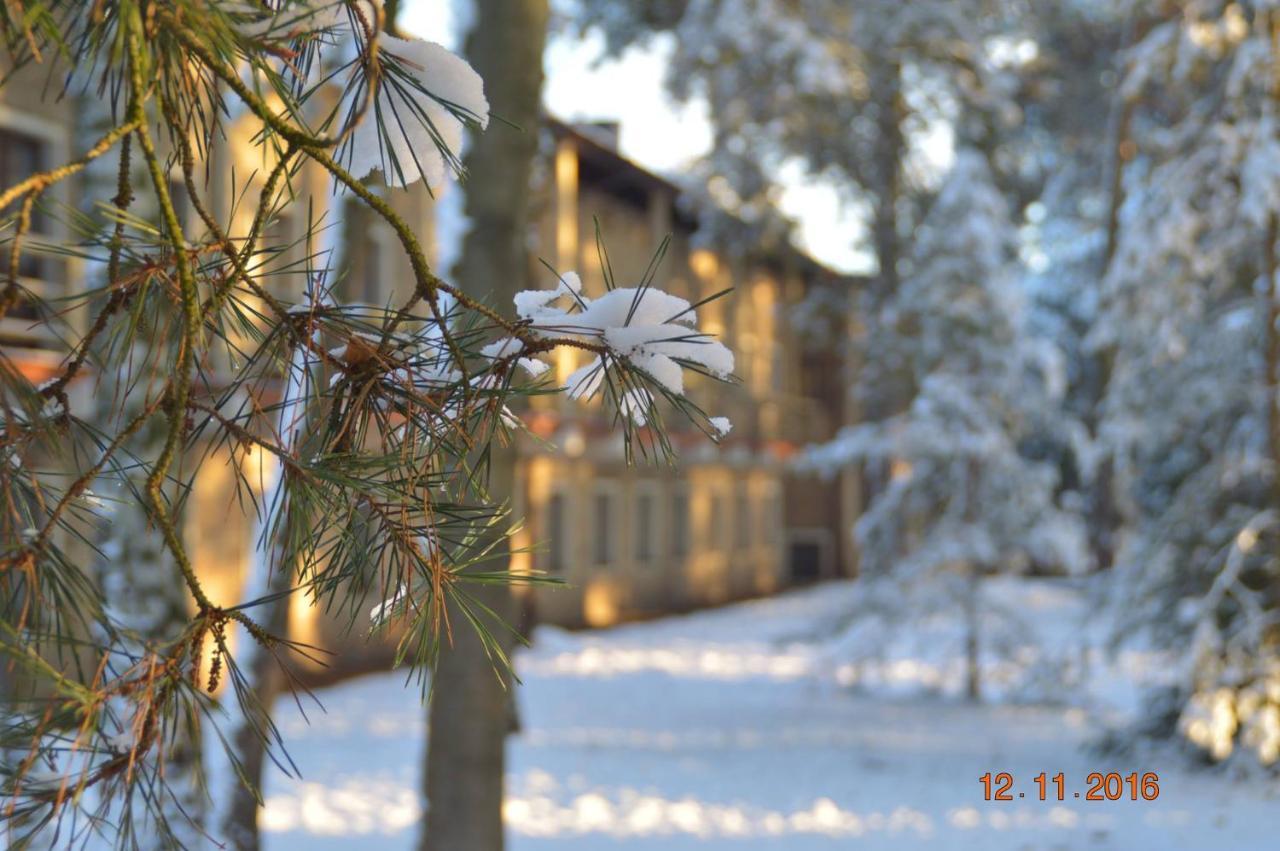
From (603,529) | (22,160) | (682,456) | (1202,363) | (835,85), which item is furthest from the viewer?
(682,456)

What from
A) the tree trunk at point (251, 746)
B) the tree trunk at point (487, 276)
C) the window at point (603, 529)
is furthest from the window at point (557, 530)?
the tree trunk at point (251, 746)

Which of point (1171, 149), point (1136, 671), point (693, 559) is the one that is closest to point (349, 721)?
point (1136, 671)

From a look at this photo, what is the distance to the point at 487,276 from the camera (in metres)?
6.82

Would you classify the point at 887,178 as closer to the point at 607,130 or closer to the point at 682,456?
the point at 682,456

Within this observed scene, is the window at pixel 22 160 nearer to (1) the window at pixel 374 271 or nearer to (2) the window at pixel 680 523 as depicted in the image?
(1) the window at pixel 374 271

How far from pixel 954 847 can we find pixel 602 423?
1351 centimetres

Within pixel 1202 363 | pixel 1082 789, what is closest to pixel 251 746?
pixel 1082 789

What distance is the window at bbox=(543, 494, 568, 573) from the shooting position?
22078mm

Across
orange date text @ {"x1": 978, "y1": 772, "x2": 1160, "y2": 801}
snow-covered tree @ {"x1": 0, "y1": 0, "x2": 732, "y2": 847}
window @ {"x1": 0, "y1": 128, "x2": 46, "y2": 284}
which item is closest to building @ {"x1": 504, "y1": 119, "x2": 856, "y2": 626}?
window @ {"x1": 0, "y1": 128, "x2": 46, "y2": 284}

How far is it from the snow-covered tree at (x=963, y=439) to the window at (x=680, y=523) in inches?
404

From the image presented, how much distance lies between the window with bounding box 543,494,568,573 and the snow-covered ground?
9.86ft

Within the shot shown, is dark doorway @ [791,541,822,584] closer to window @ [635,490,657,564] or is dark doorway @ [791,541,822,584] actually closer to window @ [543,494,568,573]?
window @ [635,490,657,564]

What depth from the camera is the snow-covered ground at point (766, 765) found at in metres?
9.40

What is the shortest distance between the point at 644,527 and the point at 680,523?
1763mm
